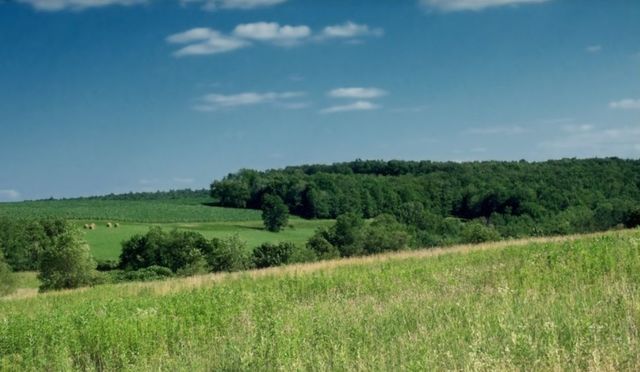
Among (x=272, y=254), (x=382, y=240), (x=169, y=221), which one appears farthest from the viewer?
(x=169, y=221)

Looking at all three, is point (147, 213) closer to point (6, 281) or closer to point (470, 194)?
point (470, 194)

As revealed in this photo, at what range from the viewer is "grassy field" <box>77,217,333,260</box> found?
7925 cm

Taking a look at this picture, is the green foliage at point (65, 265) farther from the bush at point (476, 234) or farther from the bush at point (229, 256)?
the bush at point (476, 234)

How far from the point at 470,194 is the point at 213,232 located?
50.7 metres

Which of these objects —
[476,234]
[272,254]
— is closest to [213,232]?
[272,254]

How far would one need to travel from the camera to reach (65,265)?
4169 cm

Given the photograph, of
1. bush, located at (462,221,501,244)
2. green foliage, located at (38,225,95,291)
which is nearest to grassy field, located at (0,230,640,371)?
green foliage, located at (38,225,95,291)

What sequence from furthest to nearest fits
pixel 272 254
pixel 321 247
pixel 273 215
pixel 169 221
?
pixel 169 221 < pixel 273 215 < pixel 321 247 < pixel 272 254

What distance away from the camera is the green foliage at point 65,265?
1629 inches

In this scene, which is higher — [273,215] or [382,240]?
[273,215]

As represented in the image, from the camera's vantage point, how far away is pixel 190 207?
120m

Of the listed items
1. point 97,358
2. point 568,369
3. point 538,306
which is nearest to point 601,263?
point 538,306

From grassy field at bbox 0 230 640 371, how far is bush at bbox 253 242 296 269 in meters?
50.4

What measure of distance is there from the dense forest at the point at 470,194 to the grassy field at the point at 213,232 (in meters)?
9.91
